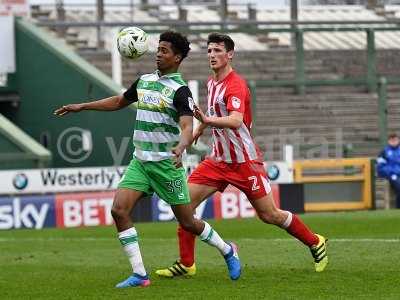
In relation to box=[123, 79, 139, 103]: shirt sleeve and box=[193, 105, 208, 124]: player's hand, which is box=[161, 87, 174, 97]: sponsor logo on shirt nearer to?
box=[193, 105, 208, 124]: player's hand

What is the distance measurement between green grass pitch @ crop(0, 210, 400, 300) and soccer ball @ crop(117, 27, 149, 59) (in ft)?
6.77

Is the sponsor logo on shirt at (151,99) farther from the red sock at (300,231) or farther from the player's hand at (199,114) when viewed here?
the red sock at (300,231)

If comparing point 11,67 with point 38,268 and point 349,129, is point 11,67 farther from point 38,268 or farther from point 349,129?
point 38,268

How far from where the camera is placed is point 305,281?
11180mm

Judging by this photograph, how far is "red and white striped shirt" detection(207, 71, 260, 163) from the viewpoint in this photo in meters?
11.6

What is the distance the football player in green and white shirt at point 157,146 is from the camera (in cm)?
1096

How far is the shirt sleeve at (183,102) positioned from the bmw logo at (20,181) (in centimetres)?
1310

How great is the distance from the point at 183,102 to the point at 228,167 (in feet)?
4.37

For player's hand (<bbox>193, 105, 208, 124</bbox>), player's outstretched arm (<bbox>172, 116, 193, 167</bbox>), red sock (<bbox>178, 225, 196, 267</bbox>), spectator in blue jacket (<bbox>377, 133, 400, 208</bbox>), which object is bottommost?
spectator in blue jacket (<bbox>377, 133, 400, 208</bbox>)

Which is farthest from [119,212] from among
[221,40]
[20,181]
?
[20,181]

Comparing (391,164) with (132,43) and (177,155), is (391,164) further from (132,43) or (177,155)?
(177,155)

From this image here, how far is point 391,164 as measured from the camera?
26.9m

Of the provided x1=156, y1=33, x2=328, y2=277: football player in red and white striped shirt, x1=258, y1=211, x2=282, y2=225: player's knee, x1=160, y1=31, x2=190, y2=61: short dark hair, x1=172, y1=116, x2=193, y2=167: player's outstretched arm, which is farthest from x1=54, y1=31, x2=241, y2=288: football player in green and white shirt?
x1=258, y1=211, x2=282, y2=225: player's knee

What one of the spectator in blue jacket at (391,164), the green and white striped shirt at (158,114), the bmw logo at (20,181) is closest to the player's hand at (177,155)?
the green and white striped shirt at (158,114)
